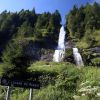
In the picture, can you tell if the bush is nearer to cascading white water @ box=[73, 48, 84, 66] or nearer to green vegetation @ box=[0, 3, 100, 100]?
green vegetation @ box=[0, 3, 100, 100]

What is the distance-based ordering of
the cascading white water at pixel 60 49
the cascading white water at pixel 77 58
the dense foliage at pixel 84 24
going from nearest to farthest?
the cascading white water at pixel 77 58, the cascading white water at pixel 60 49, the dense foliage at pixel 84 24

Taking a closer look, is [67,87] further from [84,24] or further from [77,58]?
[84,24]

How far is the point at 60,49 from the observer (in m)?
64.9

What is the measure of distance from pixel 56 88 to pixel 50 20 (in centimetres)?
5715

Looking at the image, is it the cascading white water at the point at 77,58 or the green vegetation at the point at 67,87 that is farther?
the cascading white water at the point at 77,58

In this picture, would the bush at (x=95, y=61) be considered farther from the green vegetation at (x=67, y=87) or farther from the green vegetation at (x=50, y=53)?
the green vegetation at (x=67, y=87)

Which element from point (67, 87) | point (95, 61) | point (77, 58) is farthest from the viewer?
point (77, 58)

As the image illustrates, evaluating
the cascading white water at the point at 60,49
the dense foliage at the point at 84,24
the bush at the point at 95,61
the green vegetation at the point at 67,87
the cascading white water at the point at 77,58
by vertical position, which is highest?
the dense foliage at the point at 84,24

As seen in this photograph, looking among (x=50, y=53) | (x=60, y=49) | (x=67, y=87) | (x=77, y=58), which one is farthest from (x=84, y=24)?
(x=67, y=87)

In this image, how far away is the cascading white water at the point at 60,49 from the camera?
57181 mm

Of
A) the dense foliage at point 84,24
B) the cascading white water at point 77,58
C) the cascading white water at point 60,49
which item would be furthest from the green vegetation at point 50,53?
the cascading white water at point 60,49

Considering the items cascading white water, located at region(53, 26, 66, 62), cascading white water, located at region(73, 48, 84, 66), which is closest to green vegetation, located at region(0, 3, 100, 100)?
cascading white water, located at region(73, 48, 84, 66)

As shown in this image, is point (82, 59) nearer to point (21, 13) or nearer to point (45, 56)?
point (45, 56)

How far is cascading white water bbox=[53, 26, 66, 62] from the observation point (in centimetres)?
5718
